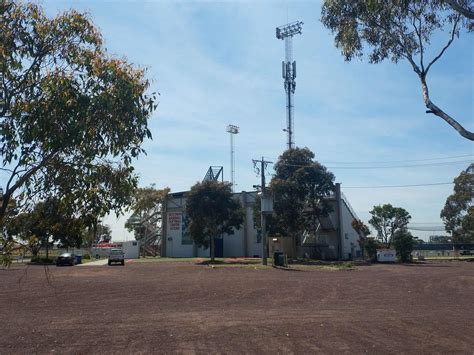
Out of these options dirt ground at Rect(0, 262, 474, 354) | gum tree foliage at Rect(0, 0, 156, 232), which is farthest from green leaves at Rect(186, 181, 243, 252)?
gum tree foliage at Rect(0, 0, 156, 232)

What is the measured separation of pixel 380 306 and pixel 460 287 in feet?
31.1

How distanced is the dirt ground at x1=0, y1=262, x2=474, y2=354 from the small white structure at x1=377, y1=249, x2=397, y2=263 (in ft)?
108

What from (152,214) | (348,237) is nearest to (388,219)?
(348,237)

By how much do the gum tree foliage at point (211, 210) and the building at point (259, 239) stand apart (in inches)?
220

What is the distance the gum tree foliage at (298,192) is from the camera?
54.8 metres

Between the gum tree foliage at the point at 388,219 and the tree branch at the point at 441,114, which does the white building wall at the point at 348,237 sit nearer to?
the gum tree foliage at the point at 388,219

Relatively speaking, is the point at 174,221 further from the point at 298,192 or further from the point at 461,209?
the point at 461,209

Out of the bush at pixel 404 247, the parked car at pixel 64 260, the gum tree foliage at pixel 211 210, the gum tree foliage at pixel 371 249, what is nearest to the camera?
the parked car at pixel 64 260

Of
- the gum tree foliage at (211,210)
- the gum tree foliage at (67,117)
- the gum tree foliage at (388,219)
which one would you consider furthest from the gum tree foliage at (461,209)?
the gum tree foliage at (67,117)

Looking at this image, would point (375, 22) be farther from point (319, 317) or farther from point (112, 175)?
point (112, 175)

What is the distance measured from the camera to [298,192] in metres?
55.4

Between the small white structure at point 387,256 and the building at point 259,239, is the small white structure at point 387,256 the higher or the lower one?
the lower one

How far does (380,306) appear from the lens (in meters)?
17.0

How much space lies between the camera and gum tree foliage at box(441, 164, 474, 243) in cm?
7362
